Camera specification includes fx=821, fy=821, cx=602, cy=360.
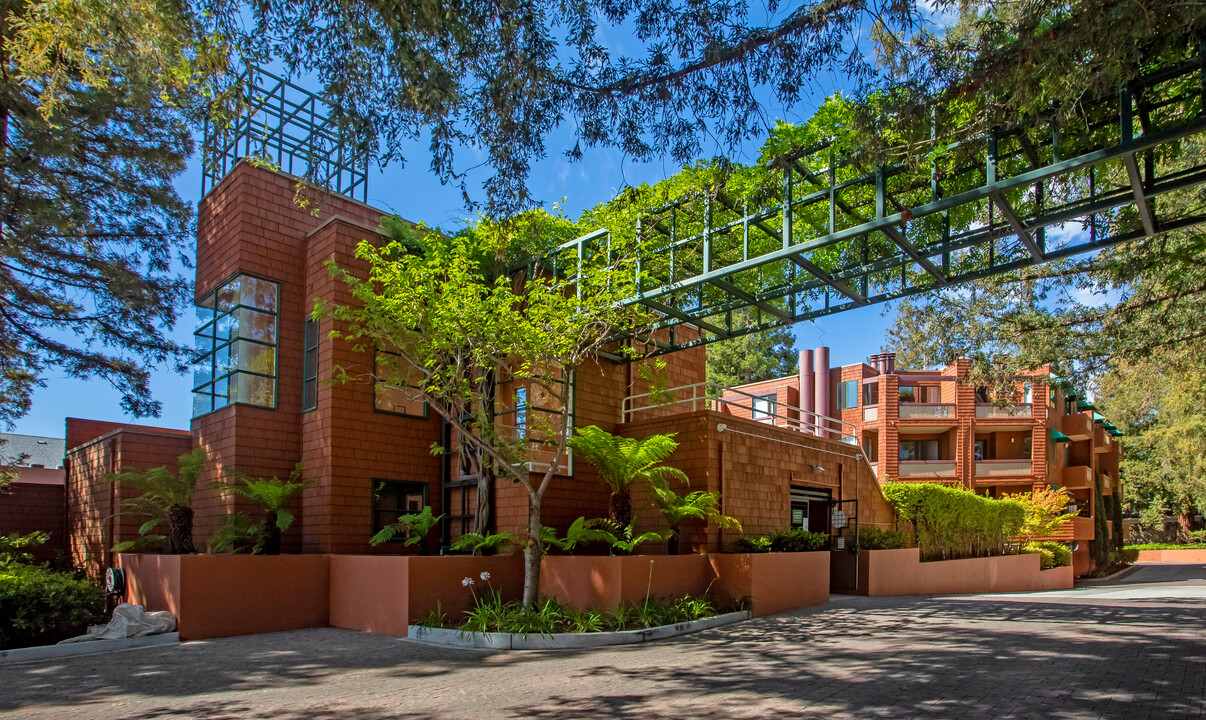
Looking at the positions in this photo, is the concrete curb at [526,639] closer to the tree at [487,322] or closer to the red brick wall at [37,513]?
the tree at [487,322]

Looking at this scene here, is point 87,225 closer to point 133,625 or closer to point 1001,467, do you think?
point 133,625

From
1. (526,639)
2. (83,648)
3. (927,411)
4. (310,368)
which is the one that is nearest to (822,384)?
(927,411)

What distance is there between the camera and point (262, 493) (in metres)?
13.4

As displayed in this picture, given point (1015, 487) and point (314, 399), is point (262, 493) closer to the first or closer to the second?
point (314, 399)

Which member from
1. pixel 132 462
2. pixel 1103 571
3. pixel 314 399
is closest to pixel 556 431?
pixel 314 399

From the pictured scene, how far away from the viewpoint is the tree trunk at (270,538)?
44.3ft

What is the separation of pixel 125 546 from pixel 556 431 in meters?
7.55

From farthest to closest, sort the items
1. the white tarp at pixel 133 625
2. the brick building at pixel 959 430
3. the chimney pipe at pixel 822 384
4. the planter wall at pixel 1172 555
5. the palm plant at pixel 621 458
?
the planter wall at pixel 1172 555 < the chimney pipe at pixel 822 384 < the brick building at pixel 959 430 < the palm plant at pixel 621 458 < the white tarp at pixel 133 625

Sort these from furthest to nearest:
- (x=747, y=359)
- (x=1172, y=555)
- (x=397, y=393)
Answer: (x=747, y=359) → (x=1172, y=555) → (x=397, y=393)

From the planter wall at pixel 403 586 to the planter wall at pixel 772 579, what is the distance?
11.5ft

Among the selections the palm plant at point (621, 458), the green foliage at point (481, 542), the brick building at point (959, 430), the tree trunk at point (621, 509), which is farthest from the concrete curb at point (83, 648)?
the brick building at point (959, 430)

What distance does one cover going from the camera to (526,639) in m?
11.1

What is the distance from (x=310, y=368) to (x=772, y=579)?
9.24 m

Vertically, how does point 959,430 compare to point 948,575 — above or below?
above
